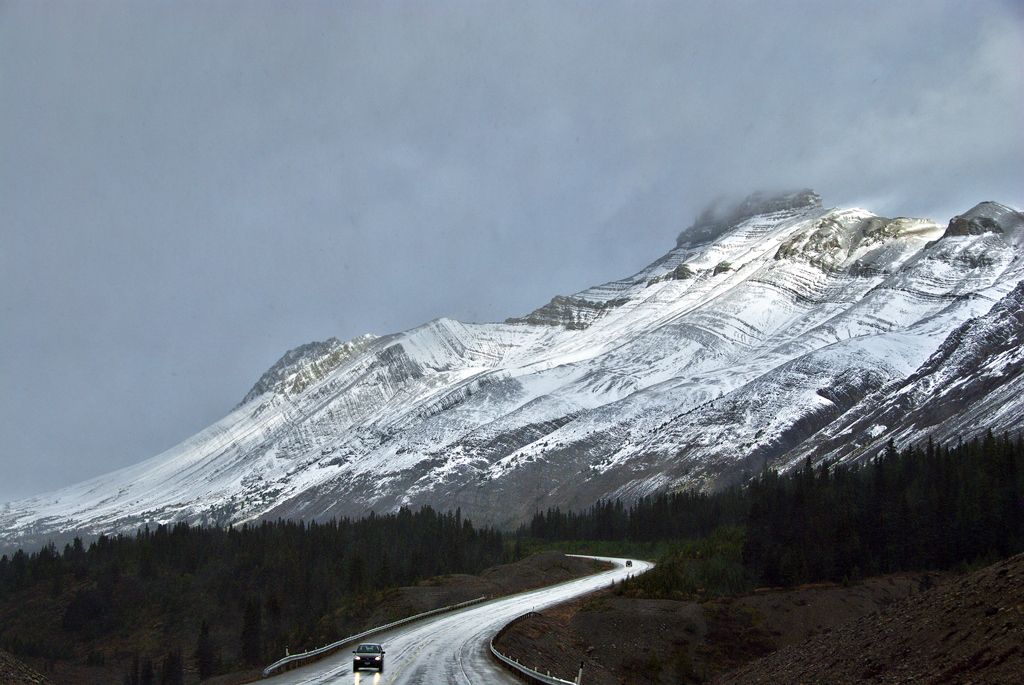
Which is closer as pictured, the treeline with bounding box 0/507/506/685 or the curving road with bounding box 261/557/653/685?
the curving road with bounding box 261/557/653/685

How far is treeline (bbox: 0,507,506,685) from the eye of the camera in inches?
4171

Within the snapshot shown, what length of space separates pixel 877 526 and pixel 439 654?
47.2 metres

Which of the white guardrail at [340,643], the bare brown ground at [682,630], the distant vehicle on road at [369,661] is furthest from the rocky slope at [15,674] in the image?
the bare brown ground at [682,630]

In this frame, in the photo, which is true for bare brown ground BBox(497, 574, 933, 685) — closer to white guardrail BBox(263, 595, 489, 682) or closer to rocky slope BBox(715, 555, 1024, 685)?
white guardrail BBox(263, 595, 489, 682)

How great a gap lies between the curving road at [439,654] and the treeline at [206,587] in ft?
53.3

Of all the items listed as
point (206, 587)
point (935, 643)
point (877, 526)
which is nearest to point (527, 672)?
point (935, 643)

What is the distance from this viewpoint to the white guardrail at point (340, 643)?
45.1 m

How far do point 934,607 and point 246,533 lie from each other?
473 ft

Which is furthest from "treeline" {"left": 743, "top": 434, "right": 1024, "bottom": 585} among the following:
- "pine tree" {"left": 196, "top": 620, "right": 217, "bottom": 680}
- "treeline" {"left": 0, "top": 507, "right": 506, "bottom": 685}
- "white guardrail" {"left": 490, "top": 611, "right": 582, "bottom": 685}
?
"pine tree" {"left": 196, "top": 620, "right": 217, "bottom": 680}

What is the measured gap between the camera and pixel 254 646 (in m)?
97.9

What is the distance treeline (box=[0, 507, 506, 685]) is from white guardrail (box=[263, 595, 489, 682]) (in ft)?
31.8

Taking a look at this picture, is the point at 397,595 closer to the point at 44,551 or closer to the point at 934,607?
the point at 934,607

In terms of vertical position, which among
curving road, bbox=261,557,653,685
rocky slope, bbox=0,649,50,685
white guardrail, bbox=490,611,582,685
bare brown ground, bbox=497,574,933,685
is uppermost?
rocky slope, bbox=0,649,50,685

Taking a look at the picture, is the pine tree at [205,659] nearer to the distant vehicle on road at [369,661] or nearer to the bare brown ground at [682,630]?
the bare brown ground at [682,630]
